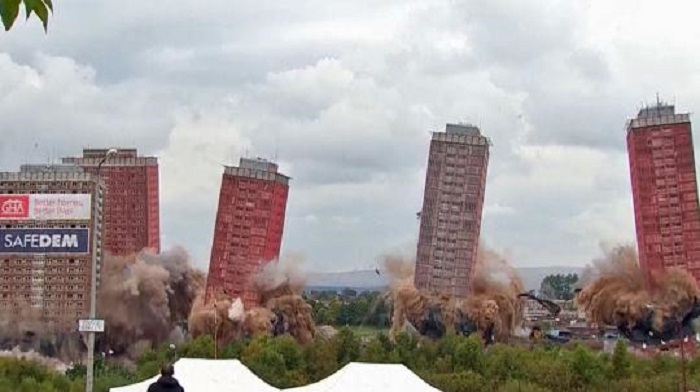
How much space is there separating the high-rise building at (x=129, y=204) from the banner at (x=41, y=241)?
15.8 metres

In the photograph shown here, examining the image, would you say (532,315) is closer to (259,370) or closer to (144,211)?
(144,211)

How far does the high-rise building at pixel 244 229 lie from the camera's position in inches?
3610

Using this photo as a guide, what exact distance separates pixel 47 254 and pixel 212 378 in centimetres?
5832

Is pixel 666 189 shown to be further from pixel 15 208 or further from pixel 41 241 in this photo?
pixel 15 208

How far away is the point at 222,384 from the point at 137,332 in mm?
63700

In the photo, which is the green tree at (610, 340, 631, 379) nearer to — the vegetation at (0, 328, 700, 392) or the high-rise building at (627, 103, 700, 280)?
the vegetation at (0, 328, 700, 392)

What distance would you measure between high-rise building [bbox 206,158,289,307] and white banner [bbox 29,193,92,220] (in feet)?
46.7

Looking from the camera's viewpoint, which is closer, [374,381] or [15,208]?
[374,381]

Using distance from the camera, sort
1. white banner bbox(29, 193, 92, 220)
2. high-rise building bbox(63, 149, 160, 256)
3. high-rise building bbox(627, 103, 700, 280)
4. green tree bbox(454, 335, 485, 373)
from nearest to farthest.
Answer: green tree bbox(454, 335, 485, 373) < white banner bbox(29, 193, 92, 220) < high-rise building bbox(627, 103, 700, 280) < high-rise building bbox(63, 149, 160, 256)

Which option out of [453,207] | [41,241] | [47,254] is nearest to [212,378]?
[41,241]

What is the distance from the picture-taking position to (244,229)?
303 feet

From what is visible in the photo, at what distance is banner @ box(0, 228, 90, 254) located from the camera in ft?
269

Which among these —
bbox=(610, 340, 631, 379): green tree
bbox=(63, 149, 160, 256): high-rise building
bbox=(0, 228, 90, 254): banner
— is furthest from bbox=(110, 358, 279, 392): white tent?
bbox=(63, 149, 160, 256): high-rise building

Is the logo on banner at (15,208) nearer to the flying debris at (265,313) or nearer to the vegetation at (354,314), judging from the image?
the flying debris at (265,313)
